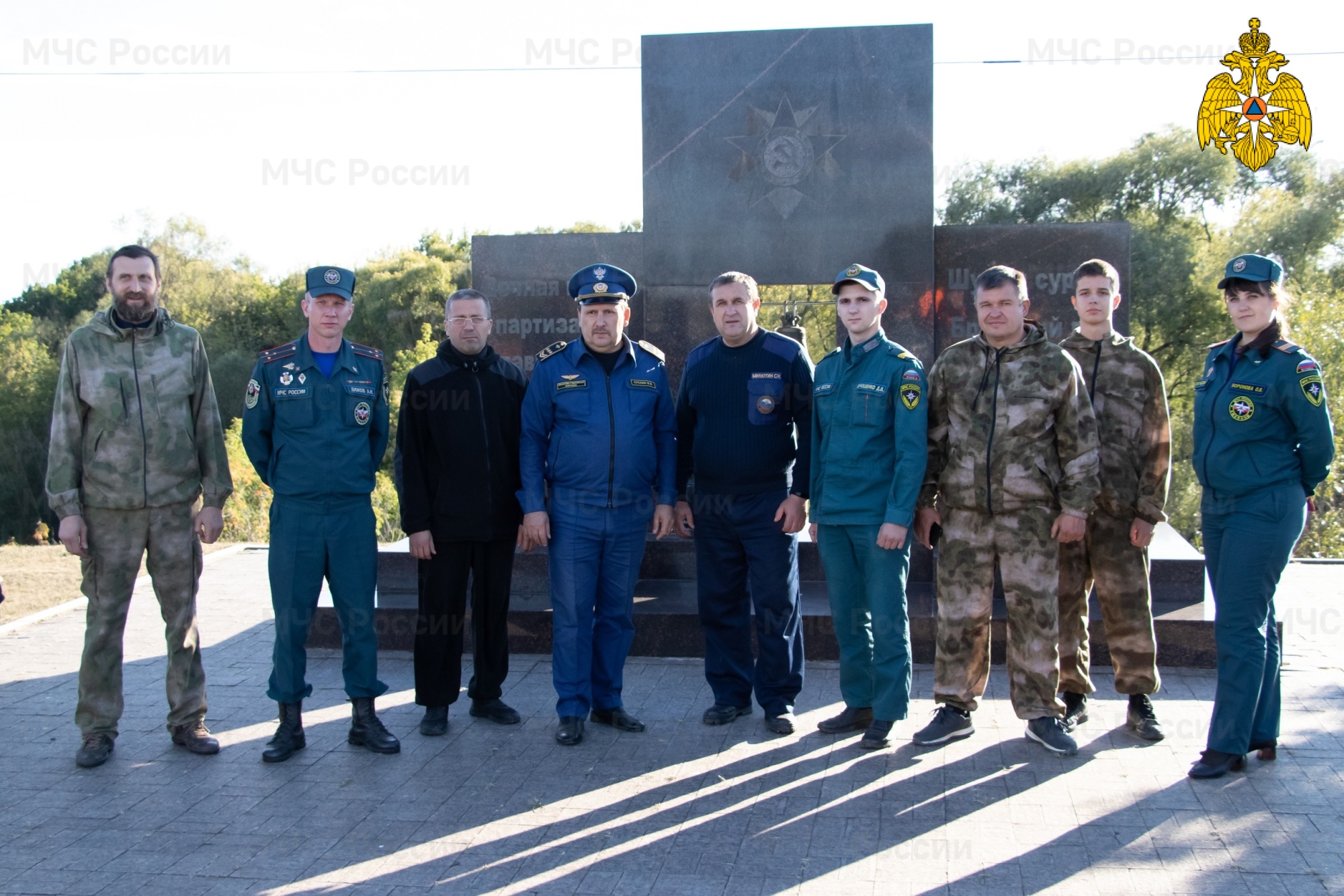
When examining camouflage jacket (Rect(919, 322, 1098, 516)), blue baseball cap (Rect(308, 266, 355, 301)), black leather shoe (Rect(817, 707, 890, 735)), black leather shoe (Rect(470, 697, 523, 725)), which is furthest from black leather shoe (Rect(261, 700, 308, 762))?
camouflage jacket (Rect(919, 322, 1098, 516))

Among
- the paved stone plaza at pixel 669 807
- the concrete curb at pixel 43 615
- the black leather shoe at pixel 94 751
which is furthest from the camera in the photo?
the concrete curb at pixel 43 615

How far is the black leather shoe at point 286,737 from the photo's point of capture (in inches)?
181

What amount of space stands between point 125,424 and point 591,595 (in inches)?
84.7

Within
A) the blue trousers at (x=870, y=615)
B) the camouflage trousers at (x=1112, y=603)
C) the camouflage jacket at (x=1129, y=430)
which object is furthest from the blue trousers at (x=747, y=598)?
the camouflage jacket at (x=1129, y=430)

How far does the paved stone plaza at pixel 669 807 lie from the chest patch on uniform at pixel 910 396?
57.4 inches

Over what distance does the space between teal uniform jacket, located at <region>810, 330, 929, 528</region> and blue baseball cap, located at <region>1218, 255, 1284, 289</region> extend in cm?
125

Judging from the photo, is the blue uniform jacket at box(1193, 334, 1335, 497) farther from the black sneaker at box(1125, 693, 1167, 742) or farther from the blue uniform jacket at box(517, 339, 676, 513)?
the blue uniform jacket at box(517, 339, 676, 513)

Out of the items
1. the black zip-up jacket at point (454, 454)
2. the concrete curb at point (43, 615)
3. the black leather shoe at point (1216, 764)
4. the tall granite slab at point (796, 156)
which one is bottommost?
the concrete curb at point (43, 615)

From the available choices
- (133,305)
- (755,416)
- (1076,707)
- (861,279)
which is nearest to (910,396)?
(861,279)

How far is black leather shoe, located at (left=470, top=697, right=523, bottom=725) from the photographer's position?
5.03 m

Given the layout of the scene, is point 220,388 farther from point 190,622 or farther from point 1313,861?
point 1313,861

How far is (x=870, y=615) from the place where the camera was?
475 centimetres

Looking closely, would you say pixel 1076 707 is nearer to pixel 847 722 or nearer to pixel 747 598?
pixel 847 722

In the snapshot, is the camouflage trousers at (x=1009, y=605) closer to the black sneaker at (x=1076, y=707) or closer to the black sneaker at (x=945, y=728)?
the black sneaker at (x=945, y=728)
